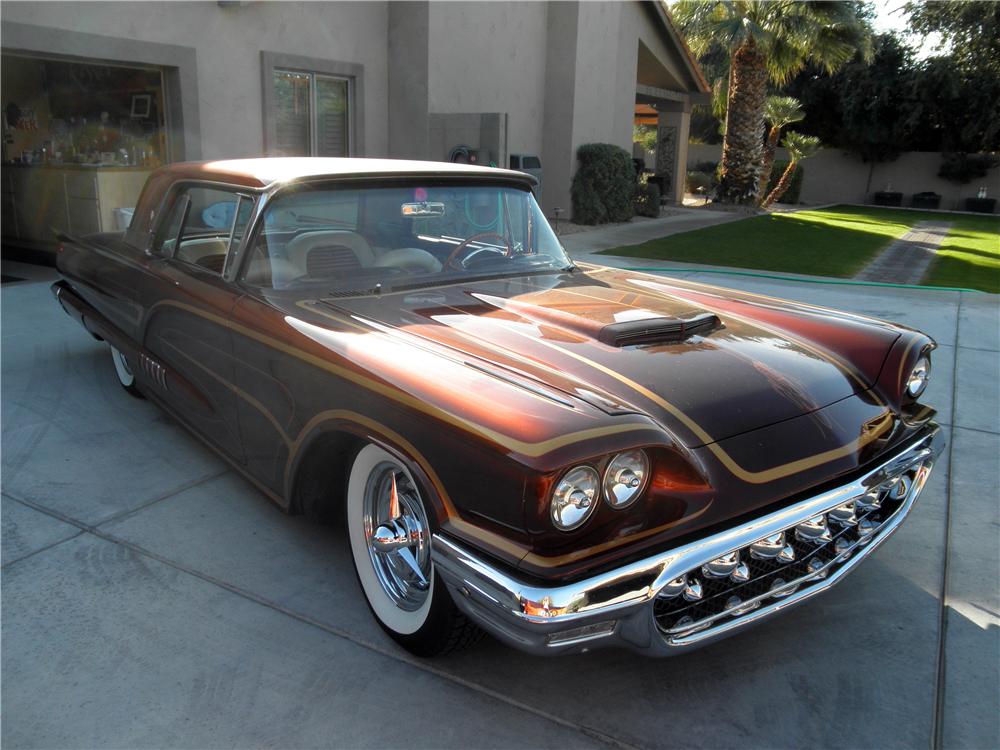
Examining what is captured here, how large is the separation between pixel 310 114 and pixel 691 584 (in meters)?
9.72

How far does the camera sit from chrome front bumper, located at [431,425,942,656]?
75.7 inches

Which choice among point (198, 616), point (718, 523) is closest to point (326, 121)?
point (198, 616)

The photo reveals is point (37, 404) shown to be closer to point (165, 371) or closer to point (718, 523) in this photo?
point (165, 371)

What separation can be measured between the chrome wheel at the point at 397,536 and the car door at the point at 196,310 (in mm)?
827

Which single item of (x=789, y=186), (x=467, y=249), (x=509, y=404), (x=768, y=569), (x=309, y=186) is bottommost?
(x=768, y=569)

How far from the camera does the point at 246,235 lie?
3.15 metres

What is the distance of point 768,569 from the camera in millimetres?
2311

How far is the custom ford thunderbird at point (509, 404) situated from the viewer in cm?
199

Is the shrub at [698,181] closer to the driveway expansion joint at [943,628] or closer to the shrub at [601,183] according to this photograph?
the shrub at [601,183]

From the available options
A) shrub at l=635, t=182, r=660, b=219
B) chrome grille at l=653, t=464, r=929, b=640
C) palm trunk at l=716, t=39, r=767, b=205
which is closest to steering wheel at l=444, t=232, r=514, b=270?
chrome grille at l=653, t=464, r=929, b=640

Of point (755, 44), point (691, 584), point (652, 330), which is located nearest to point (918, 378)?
point (652, 330)

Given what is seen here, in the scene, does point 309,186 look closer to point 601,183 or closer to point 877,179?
point 601,183

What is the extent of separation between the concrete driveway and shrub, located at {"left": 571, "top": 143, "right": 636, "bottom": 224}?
11026 millimetres

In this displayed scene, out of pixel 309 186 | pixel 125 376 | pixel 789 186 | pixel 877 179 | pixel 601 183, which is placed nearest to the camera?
pixel 309 186
